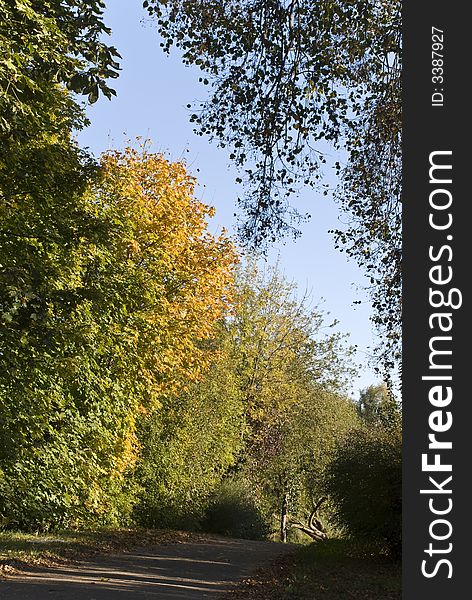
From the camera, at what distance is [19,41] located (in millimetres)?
9438

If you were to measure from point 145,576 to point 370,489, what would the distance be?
239 inches

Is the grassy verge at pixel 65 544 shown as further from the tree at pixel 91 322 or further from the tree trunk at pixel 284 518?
the tree trunk at pixel 284 518

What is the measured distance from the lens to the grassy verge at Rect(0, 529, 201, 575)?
1283cm

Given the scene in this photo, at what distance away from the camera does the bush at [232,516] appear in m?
26.0

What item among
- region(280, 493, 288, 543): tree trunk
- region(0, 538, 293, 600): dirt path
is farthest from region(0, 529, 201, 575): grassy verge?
region(280, 493, 288, 543): tree trunk

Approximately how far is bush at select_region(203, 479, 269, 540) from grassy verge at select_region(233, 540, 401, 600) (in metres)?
7.74

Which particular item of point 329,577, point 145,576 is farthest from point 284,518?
point 145,576

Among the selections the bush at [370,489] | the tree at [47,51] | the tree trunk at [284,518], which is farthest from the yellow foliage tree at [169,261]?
the tree trunk at [284,518]

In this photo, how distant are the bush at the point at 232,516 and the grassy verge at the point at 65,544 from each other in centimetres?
474

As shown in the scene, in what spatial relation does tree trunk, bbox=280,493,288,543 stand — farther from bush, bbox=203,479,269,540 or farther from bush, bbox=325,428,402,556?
bush, bbox=325,428,402,556

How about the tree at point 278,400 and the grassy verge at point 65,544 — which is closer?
the grassy verge at point 65,544

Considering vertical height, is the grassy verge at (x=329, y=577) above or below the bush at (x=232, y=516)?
below

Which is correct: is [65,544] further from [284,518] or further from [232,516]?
[284,518]

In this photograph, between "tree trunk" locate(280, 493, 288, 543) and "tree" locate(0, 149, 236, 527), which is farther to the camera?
"tree trunk" locate(280, 493, 288, 543)
